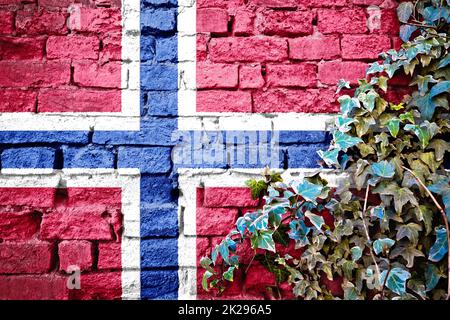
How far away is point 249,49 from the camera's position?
1.25 metres

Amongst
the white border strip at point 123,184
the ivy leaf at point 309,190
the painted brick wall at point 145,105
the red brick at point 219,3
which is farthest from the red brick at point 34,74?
the ivy leaf at point 309,190

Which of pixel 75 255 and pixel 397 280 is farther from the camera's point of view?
pixel 75 255

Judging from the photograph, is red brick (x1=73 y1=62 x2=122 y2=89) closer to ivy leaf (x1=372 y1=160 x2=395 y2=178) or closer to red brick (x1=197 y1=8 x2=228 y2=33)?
red brick (x1=197 y1=8 x2=228 y2=33)

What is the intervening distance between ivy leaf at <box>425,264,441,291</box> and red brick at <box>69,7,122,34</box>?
4.29ft

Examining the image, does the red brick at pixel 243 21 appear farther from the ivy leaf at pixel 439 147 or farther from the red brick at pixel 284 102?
the ivy leaf at pixel 439 147

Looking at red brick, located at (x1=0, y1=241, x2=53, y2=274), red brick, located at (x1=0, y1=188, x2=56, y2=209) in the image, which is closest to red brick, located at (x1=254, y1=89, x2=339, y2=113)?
red brick, located at (x1=0, y1=188, x2=56, y2=209)

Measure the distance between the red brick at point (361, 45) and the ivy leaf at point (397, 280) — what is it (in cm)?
72

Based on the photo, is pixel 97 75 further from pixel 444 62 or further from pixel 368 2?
pixel 444 62

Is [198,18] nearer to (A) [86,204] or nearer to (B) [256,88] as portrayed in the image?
(B) [256,88]

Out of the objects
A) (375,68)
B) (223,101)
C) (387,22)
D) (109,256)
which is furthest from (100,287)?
(387,22)

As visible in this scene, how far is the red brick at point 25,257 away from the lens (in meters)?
1.21

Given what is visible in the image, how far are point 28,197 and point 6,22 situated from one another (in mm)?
601

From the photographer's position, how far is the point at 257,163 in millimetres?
1246
